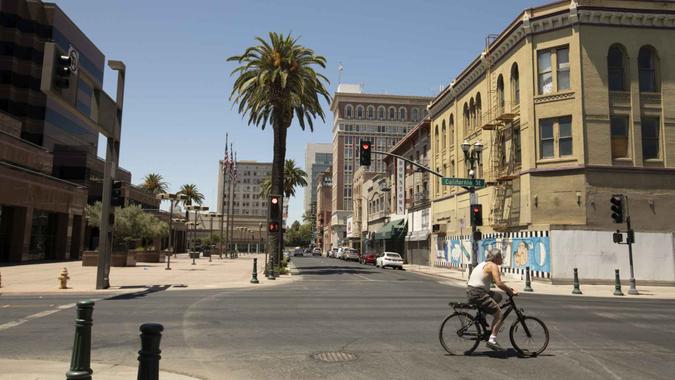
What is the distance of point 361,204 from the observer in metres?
93.7

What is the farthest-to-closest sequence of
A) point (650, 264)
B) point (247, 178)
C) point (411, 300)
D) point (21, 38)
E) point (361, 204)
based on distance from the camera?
point (247, 178)
point (361, 204)
point (21, 38)
point (650, 264)
point (411, 300)

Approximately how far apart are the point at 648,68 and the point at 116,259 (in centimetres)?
3850

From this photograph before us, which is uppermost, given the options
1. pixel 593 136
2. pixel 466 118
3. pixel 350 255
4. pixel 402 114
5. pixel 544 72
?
pixel 402 114

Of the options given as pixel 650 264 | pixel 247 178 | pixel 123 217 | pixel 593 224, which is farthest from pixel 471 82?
pixel 247 178

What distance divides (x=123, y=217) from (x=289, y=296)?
30.5 meters

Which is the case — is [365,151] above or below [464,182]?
above

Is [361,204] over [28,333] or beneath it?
over

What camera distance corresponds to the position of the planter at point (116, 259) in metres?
38.0

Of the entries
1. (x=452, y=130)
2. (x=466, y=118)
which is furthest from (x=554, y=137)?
(x=452, y=130)

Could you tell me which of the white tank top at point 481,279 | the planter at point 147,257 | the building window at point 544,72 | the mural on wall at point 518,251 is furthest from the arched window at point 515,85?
the planter at point 147,257

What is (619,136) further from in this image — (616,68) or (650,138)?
(616,68)

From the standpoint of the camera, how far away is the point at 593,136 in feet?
92.6

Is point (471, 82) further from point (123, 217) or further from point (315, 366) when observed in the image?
point (315, 366)

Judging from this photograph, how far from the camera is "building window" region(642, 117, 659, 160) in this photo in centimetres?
2878
